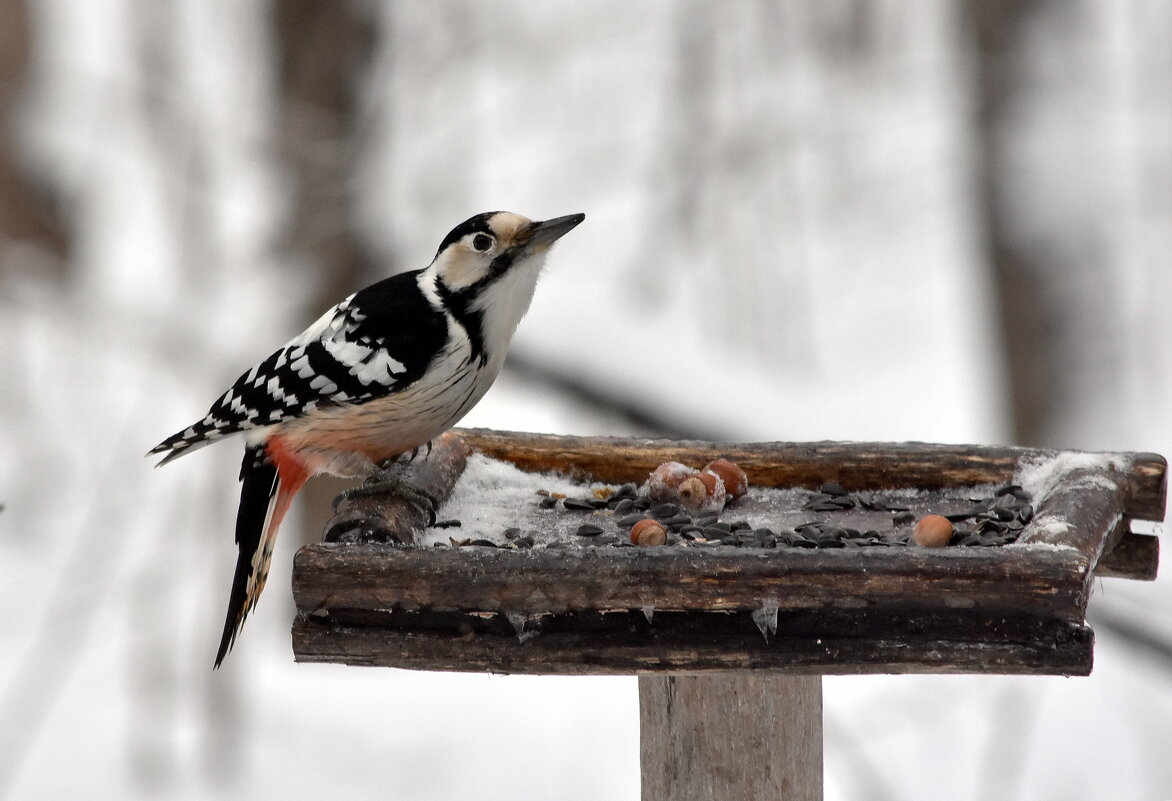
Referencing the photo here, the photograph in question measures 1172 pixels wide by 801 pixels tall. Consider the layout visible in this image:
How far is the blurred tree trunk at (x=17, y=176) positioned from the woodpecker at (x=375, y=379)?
3.91 metres

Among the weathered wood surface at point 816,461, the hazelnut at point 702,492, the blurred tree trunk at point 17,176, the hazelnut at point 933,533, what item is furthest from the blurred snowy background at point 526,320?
the hazelnut at point 933,533

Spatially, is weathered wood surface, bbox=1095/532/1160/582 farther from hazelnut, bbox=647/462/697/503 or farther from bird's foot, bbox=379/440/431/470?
bird's foot, bbox=379/440/431/470

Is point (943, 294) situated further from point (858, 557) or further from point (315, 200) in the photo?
point (858, 557)

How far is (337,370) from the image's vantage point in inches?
129

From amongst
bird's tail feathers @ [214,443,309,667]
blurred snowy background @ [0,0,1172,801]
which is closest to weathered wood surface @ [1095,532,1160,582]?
blurred snowy background @ [0,0,1172,801]

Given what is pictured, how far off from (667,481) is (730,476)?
0.54ft

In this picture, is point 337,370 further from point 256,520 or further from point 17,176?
point 17,176

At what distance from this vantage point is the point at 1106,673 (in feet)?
21.6

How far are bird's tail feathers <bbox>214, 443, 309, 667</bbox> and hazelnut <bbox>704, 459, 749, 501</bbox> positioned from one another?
105cm

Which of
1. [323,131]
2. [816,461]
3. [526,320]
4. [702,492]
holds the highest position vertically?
[323,131]

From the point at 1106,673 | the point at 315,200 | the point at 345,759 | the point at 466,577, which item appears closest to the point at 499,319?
the point at 466,577

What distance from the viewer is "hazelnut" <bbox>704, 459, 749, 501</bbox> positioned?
3.15 metres

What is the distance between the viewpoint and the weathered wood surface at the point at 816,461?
10.1ft

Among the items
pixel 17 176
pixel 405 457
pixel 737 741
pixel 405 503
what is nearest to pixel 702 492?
pixel 737 741
